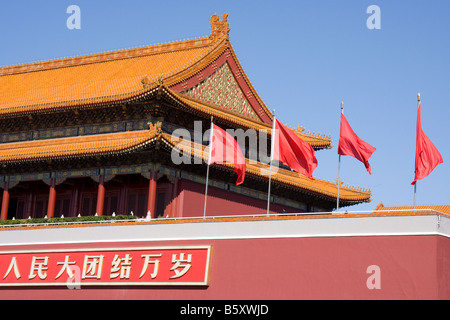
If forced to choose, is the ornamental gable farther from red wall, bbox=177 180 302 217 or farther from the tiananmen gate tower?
red wall, bbox=177 180 302 217

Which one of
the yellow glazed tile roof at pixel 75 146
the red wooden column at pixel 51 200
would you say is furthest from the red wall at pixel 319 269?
the red wooden column at pixel 51 200

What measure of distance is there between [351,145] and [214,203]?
26.1ft

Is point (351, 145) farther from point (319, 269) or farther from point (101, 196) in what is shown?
point (101, 196)

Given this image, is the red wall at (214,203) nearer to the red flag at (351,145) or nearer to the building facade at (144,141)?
the building facade at (144,141)

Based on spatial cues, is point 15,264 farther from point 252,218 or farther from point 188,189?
point 252,218

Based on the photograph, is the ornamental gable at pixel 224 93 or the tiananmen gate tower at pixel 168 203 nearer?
the tiananmen gate tower at pixel 168 203

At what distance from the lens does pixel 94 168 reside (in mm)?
33594

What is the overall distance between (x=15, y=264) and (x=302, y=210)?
43.6 feet

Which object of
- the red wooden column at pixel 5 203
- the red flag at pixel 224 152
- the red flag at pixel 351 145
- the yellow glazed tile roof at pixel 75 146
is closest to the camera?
the red flag at pixel 351 145

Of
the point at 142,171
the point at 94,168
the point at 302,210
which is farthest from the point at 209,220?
the point at 302,210

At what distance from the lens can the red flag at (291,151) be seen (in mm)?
28781

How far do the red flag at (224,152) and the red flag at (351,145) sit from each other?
12.2 ft

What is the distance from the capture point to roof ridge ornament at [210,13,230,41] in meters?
37.6

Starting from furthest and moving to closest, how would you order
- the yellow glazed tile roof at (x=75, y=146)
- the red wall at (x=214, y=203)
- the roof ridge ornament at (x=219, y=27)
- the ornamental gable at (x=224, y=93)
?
the roof ridge ornament at (x=219, y=27) → the ornamental gable at (x=224, y=93) → the red wall at (x=214, y=203) → the yellow glazed tile roof at (x=75, y=146)
